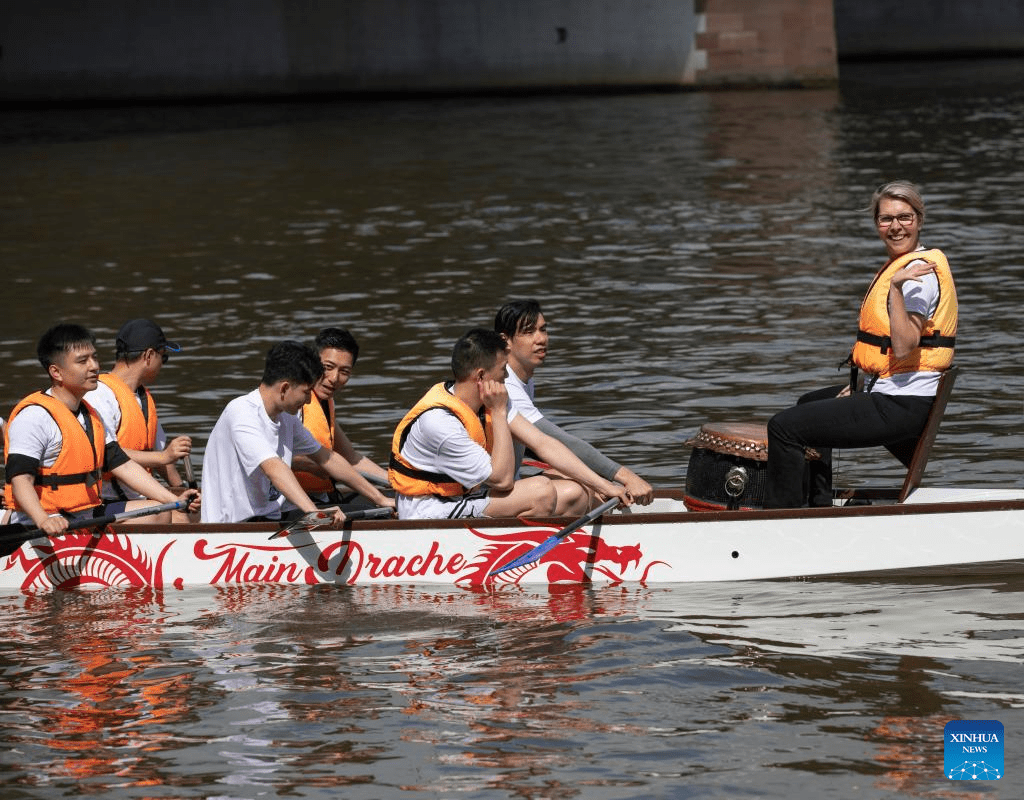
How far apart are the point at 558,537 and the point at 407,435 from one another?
3.24 feet

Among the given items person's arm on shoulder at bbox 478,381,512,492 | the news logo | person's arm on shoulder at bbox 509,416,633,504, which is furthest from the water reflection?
the news logo

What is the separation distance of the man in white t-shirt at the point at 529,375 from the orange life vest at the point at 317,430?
127cm

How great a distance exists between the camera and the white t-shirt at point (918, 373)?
8.76 meters

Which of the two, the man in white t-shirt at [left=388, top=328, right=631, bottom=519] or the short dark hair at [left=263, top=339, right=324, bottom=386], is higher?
the short dark hair at [left=263, top=339, right=324, bottom=386]

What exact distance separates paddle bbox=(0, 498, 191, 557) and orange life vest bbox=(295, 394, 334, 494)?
798mm

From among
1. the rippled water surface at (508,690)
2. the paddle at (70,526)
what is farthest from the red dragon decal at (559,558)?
the paddle at (70,526)

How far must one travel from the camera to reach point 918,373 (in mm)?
8922

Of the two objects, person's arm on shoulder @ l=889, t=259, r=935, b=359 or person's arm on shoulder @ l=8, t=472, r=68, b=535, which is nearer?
person's arm on shoulder @ l=889, t=259, r=935, b=359

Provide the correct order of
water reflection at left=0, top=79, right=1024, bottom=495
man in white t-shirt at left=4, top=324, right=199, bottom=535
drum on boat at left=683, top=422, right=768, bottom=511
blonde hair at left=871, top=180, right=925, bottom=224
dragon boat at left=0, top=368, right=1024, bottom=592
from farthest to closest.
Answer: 1. water reflection at left=0, top=79, right=1024, bottom=495
2. drum on boat at left=683, top=422, right=768, bottom=511
3. man in white t-shirt at left=4, top=324, right=199, bottom=535
4. dragon boat at left=0, top=368, right=1024, bottom=592
5. blonde hair at left=871, top=180, right=925, bottom=224

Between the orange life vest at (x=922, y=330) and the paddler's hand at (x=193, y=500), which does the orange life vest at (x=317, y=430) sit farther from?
the orange life vest at (x=922, y=330)

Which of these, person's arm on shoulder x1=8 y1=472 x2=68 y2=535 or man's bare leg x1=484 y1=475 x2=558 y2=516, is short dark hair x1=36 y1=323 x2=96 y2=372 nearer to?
person's arm on shoulder x1=8 y1=472 x2=68 y2=535

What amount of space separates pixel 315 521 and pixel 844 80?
34767mm

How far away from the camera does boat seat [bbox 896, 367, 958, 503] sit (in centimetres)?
891

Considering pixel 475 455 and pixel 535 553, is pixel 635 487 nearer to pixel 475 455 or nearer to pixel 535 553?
pixel 535 553
